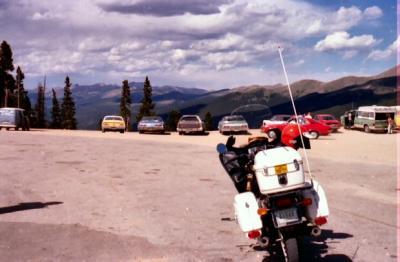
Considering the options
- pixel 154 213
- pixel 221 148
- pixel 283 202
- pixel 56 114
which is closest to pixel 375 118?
pixel 154 213

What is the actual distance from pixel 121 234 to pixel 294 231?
2.97m

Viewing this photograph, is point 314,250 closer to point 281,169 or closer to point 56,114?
point 281,169

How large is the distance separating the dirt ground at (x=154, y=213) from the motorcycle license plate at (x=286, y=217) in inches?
36.4

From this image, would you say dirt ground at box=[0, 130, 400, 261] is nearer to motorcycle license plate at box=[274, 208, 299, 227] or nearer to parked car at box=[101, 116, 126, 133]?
motorcycle license plate at box=[274, 208, 299, 227]

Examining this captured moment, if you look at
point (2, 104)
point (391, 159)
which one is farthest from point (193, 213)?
point (2, 104)

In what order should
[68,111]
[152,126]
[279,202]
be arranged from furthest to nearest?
[68,111]
[152,126]
[279,202]

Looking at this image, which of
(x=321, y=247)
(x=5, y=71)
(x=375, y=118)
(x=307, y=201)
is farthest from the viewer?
(x=5, y=71)

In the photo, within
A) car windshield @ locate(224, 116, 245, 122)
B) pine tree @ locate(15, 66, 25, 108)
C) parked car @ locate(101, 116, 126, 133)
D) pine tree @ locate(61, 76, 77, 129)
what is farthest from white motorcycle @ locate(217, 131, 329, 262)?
pine tree @ locate(61, 76, 77, 129)

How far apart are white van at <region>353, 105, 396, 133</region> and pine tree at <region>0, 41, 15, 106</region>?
55827 millimetres

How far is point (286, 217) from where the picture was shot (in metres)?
5.77

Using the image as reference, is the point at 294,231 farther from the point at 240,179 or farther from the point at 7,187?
the point at 7,187

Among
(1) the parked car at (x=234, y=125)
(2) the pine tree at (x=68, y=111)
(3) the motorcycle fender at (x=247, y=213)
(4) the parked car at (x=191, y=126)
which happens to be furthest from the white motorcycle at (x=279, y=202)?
(2) the pine tree at (x=68, y=111)

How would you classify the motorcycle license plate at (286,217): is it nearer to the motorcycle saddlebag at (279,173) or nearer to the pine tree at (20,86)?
the motorcycle saddlebag at (279,173)

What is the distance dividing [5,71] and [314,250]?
83.5 metres
